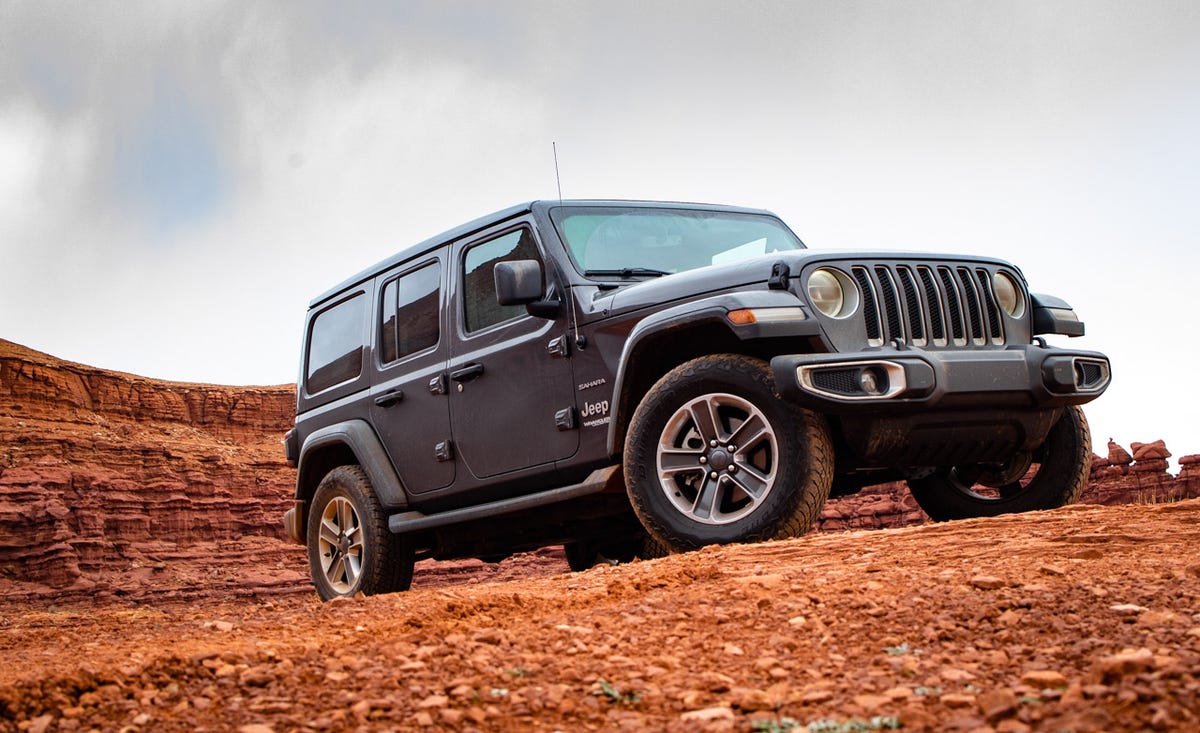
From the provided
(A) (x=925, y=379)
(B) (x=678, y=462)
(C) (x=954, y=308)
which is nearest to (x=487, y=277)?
(B) (x=678, y=462)

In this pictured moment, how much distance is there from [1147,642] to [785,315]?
96.8 inches

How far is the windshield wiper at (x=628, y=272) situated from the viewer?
6.59 metres

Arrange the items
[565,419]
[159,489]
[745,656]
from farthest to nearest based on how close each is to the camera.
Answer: [159,489], [565,419], [745,656]

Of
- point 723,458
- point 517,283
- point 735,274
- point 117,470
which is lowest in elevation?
point 723,458

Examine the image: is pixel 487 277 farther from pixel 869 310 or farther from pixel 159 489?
pixel 159 489

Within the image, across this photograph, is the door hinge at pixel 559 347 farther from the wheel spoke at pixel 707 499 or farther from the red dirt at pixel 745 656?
the red dirt at pixel 745 656

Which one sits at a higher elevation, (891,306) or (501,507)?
(891,306)

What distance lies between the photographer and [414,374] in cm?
750

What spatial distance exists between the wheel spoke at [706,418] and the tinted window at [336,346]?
3.23 metres

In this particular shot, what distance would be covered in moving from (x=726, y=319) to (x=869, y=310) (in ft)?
2.35

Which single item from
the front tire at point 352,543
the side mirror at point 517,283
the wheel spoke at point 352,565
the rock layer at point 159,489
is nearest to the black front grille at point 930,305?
the side mirror at point 517,283

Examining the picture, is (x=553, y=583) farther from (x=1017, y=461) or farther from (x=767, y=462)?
(x=1017, y=461)

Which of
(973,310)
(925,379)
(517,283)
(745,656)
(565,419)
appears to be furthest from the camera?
(565,419)

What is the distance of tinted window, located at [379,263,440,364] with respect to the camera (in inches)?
293
